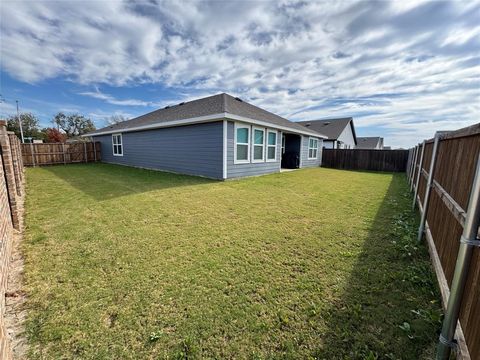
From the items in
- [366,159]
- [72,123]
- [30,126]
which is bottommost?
[366,159]

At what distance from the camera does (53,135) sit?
4019cm

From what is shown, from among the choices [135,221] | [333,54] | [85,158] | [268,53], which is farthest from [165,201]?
[85,158]

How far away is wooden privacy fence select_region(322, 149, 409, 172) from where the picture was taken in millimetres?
15539

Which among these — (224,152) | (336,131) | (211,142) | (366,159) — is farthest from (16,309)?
(336,131)

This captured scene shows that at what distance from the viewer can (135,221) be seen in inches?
165

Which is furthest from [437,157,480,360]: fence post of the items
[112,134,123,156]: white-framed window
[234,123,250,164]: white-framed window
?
[112,134,123,156]: white-framed window

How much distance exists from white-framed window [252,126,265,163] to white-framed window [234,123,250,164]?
41 centimetres

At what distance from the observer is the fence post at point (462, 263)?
3.82 feet

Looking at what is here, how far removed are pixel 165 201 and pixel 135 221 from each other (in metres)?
1.46

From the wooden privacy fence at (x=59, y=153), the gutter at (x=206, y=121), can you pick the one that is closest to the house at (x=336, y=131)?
the gutter at (x=206, y=121)

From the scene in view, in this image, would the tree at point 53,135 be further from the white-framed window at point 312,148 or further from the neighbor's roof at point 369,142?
the neighbor's roof at point 369,142

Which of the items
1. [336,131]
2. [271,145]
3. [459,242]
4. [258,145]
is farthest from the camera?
[336,131]

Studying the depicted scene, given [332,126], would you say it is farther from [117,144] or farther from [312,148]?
[117,144]

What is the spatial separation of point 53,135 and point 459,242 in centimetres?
5477
